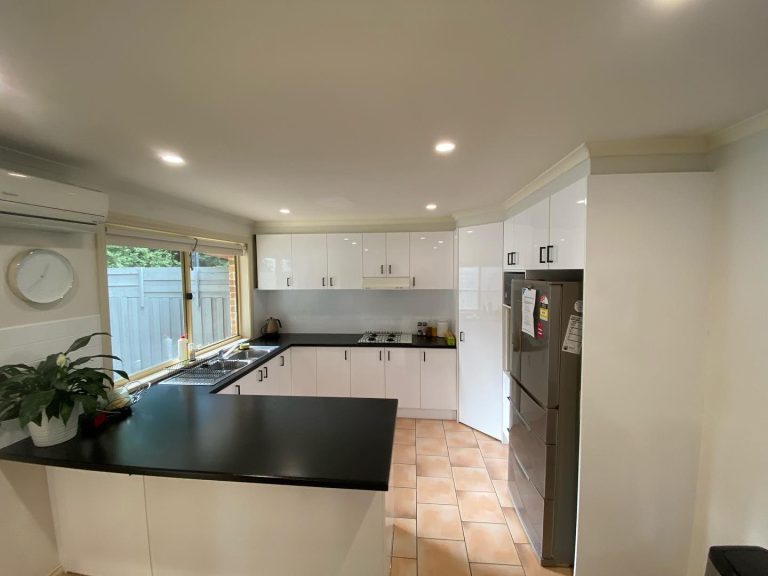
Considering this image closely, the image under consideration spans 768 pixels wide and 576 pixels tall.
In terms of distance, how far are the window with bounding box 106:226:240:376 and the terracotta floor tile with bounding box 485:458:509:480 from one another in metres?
2.91

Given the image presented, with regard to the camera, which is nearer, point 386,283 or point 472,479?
point 472,479

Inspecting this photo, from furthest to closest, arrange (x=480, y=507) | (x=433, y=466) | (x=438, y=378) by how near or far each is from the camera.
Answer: (x=438, y=378), (x=433, y=466), (x=480, y=507)

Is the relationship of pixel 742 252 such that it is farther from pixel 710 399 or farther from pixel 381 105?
pixel 381 105

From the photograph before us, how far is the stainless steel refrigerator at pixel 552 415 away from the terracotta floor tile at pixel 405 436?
136 centimetres

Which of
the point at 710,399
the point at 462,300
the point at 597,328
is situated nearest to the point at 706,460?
the point at 710,399

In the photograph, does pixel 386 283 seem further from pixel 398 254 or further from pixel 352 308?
pixel 352 308

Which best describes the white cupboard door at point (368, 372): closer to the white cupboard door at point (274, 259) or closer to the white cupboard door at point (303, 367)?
the white cupboard door at point (303, 367)

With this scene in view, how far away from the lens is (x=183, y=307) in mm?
2902

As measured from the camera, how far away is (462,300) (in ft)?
11.0

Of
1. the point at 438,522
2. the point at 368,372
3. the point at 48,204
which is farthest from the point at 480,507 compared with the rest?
the point at 48,204

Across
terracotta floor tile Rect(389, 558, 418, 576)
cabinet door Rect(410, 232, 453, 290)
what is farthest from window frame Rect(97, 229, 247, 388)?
cabinet door Rect(410, 232, 453, 290)

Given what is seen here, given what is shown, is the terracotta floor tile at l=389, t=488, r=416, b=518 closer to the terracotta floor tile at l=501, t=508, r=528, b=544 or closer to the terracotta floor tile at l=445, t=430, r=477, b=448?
the terracotta floor tile at l=501, t=508, r=528, b=544

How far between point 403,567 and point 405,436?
1.48 metres

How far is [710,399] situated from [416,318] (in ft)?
9.21
